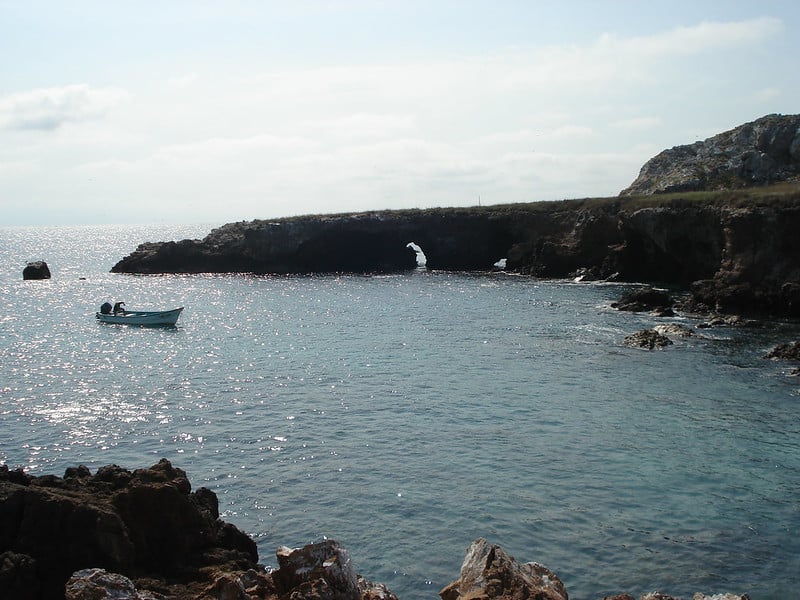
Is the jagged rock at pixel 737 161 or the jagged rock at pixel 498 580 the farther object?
the jagged rock at pixel 737 161

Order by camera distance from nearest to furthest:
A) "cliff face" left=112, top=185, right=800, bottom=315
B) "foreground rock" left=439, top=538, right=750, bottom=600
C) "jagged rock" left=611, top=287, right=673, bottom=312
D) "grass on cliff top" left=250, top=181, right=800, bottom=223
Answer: "foreground rock" left=439, top=538, right=750, bottom=600
"cliff face" left=112, top=185, right=800, bottom=315
"jagged rock" left=611, top=287, right=673, bottom=312
"grass on cliff top" left=250, top=181, right=800, bottom=223

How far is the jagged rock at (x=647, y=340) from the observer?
146 feet

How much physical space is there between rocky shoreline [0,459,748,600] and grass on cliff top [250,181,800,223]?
53709mm

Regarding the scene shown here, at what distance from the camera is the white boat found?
60719 mm

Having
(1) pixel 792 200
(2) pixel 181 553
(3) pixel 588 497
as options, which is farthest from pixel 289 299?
(2) pixel 181 553

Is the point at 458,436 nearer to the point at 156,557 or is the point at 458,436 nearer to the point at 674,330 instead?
the point at 156,557

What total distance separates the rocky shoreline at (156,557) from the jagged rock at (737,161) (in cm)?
8309

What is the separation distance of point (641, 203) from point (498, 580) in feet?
237

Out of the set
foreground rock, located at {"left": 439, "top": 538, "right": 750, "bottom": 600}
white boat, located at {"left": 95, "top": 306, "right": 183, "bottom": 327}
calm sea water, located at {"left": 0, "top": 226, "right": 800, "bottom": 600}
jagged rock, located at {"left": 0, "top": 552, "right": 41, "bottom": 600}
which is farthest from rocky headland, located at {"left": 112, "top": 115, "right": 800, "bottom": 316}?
jagged rock, located at {"left": 0, "top": 552, "right": 41, "bottom": 600}

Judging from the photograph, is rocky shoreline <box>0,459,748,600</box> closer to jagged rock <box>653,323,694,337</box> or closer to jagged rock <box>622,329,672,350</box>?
jagged rock <box>622,329,672,350</box>

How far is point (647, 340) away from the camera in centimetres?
4506

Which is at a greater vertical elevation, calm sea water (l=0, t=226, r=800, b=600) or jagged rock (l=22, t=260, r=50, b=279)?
jagged rock (l=22, t=260, r=50, b=279)

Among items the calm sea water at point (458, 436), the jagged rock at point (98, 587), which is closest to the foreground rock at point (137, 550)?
the jagged rock at point (98, 587)

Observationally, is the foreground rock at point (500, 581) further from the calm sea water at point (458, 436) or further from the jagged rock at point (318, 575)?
the calm sea water at point (458, 436)
